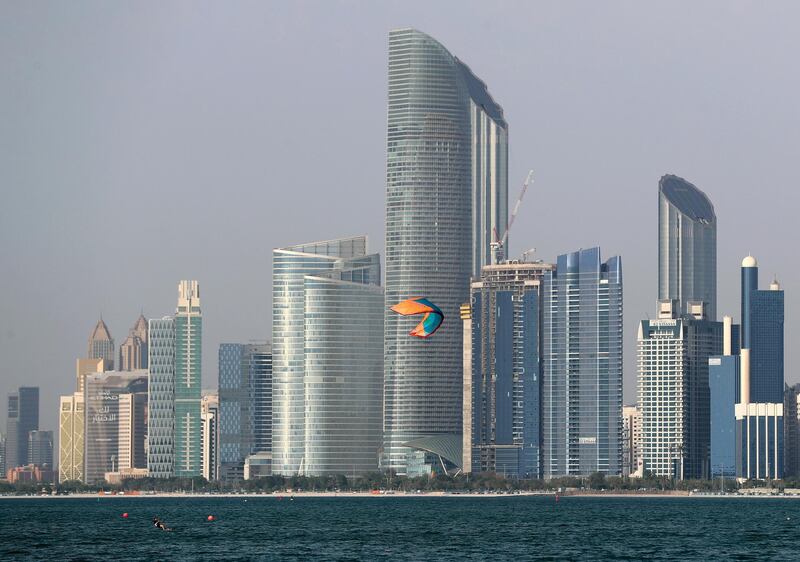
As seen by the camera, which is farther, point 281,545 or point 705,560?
point 281,545

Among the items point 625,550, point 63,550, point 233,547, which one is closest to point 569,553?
point 625,550

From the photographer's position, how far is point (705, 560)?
17638 cm

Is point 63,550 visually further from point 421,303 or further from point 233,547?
point 421,303

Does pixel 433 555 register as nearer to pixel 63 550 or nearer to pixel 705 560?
pixel 705 560

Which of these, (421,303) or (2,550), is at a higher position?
(421,303)

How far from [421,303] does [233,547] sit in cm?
3518

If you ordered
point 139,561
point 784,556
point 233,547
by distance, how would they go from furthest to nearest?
point 233,547 < point 784,556 < point 139,561

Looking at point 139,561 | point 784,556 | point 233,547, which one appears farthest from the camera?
point 233,547

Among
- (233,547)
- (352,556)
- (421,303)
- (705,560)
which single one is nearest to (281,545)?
(233,547)

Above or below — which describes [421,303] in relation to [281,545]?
above

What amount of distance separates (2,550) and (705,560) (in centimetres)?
7157

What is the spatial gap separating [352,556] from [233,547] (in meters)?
22.0

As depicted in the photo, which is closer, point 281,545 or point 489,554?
point 489,554

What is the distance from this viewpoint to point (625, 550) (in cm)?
19062
